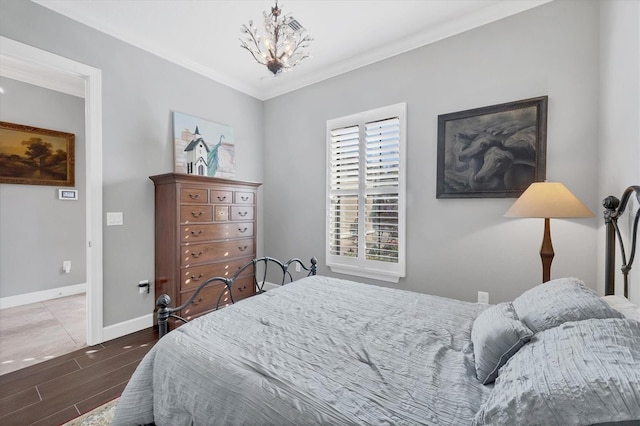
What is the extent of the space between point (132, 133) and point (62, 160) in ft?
6.77

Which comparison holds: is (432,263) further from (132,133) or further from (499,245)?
(132,133)

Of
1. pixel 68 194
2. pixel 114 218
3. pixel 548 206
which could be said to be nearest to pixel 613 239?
pixel 548 206

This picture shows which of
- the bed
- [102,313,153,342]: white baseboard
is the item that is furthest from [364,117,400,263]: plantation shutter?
[102,313,153,342]: white baseboard

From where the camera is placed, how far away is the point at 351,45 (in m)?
3.16

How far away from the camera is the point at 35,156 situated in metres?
3.87

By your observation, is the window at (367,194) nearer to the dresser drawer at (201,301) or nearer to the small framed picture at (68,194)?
the dresser drawer at (201,301)

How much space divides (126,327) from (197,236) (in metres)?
1.14

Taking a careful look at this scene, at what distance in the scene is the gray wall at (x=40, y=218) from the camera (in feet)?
11.9

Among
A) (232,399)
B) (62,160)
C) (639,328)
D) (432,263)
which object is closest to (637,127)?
(639,328)

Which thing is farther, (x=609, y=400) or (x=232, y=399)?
(x=232, y=399)

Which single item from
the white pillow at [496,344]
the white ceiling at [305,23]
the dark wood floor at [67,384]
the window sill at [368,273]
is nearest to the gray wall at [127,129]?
the white ceiling at [305,23]

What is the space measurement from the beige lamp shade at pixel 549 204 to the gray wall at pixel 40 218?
542 centimetres

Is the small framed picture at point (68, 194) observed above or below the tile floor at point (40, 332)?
above

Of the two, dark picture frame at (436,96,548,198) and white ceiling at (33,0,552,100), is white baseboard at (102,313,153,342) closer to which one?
white ceiling at (33,0,552,100)
